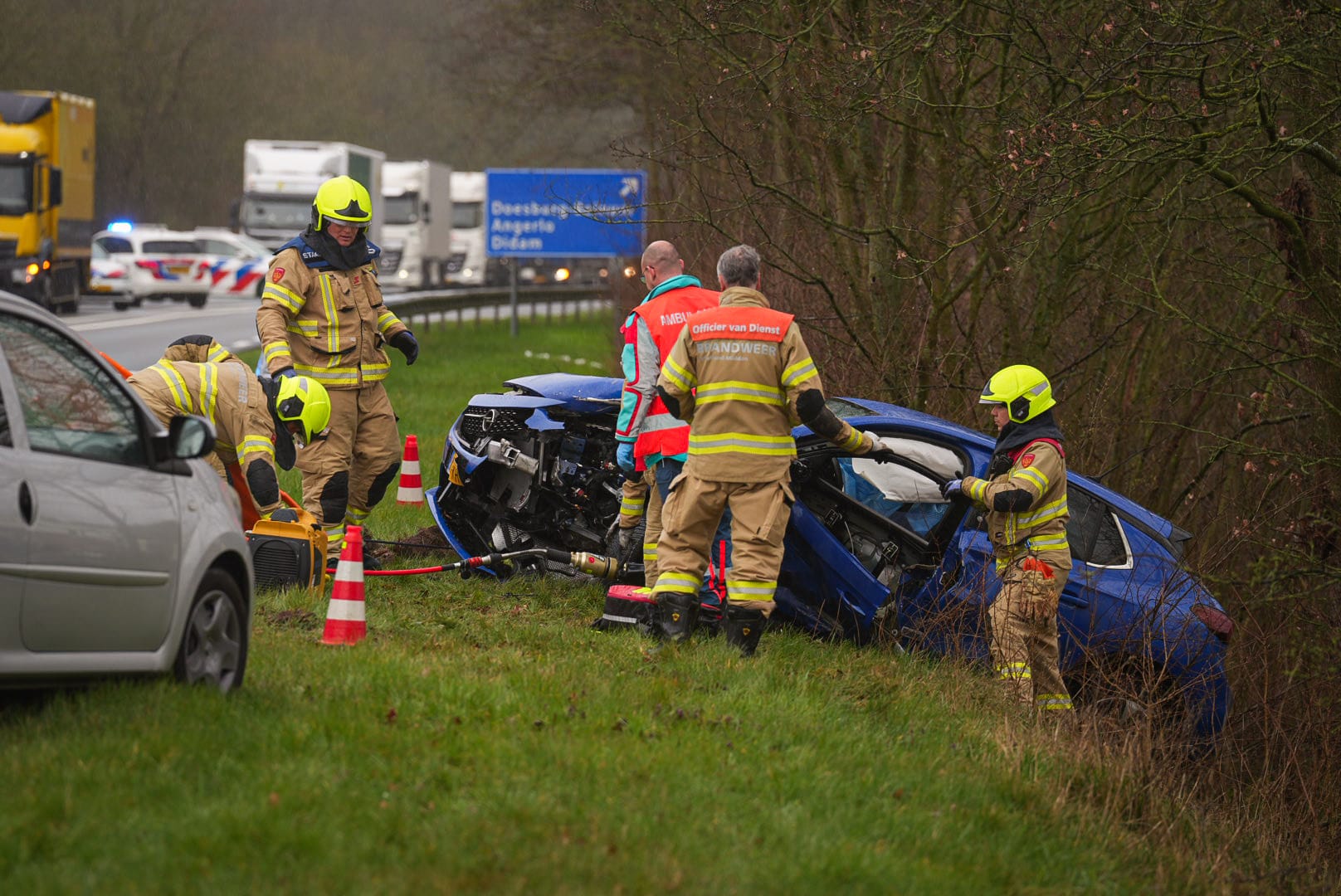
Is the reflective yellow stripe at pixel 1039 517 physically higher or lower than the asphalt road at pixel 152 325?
higher

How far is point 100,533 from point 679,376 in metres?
3.09

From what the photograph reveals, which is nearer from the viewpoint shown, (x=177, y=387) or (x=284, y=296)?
(x=177, y=387)

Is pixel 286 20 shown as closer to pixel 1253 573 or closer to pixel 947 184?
pixel 947 184

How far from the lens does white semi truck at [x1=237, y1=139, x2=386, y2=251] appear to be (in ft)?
116

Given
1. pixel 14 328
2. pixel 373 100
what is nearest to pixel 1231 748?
pixel 14 328

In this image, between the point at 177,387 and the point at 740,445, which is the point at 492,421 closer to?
the point at 177,387

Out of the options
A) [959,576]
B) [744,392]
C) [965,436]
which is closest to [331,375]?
[744,392]

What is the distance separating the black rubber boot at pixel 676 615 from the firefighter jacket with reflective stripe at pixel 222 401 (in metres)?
1.93

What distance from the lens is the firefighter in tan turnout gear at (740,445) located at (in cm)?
710

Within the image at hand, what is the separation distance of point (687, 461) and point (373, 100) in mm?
63061

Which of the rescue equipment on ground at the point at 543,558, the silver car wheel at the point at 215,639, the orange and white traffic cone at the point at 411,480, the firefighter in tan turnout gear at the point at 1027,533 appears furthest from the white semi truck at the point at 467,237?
the silver car wheel at the point at 215,639

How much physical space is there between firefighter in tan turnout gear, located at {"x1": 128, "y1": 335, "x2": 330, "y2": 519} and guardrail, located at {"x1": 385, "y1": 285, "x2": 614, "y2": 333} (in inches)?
562

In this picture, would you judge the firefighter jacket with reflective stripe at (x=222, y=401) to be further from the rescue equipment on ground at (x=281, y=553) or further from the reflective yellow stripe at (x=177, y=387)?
the rescue equipment on ground at (x=281, y=553)

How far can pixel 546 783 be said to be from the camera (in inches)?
188
